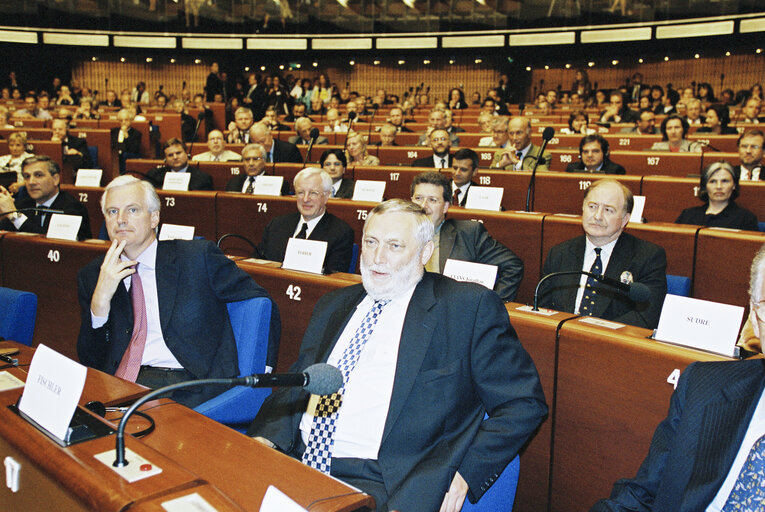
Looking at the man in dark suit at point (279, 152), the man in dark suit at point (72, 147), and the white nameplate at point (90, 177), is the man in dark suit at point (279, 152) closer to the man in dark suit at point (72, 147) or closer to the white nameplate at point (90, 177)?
the white nameplate at point (90, 177)

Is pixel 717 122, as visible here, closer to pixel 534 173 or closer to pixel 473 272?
pixel 534 173

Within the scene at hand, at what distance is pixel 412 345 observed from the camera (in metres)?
1.65

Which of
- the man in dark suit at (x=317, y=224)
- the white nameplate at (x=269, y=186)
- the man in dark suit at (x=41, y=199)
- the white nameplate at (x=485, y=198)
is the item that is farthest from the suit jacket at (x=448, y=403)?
the white nameplate at (x=269, y=186)

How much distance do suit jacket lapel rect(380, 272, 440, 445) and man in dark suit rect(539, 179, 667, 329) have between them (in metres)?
1.32

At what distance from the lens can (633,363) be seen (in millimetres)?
1762

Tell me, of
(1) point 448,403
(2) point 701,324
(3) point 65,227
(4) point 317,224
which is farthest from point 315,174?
(2) point 701,324

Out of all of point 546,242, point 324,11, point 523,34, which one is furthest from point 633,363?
point 324,11

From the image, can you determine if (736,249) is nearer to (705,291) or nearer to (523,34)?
(705,291)

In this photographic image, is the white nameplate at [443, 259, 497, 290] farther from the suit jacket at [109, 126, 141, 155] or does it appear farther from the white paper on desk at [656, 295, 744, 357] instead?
the suit jacket at [109, 126, 141, 155]

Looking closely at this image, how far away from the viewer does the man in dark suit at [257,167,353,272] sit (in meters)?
3.68

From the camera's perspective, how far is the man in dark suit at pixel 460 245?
3152 mm

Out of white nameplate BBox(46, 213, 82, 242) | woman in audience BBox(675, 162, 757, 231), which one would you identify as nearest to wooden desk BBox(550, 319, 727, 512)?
woman in audience BBox(675, 162, 757, 231)

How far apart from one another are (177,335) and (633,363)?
4.90ft

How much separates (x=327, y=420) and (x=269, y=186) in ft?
10.8
